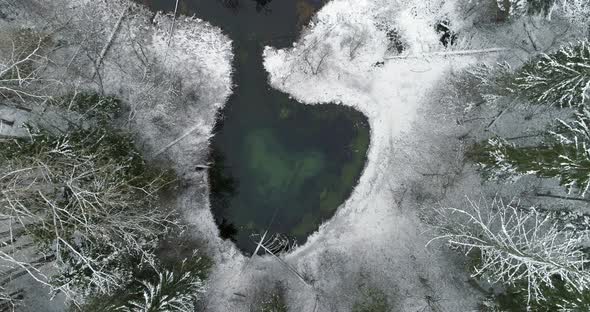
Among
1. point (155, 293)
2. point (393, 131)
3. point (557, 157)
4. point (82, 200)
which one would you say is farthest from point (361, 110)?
point (82, 200)

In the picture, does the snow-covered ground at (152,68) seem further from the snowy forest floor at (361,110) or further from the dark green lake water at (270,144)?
the dark green lake water at (270,144)

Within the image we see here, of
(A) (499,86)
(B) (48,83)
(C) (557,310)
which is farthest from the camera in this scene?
(B) (48,83)

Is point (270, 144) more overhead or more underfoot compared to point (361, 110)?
more underfoot

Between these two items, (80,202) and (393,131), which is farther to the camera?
(393,131)

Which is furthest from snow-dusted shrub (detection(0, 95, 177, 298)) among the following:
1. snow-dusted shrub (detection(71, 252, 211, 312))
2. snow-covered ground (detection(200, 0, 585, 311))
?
snow-covered ground (detection(200, 0, 585, 311))

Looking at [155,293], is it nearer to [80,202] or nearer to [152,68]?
[80,202]

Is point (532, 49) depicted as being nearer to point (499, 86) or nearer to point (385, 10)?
point (499, 86)

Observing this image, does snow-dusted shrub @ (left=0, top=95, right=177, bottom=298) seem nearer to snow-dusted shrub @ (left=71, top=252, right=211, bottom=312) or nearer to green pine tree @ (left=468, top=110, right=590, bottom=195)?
snow-dusted shrub @ (left=71, top=252, right=211, bottom=312)

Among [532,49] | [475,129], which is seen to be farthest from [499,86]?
[532,49]
